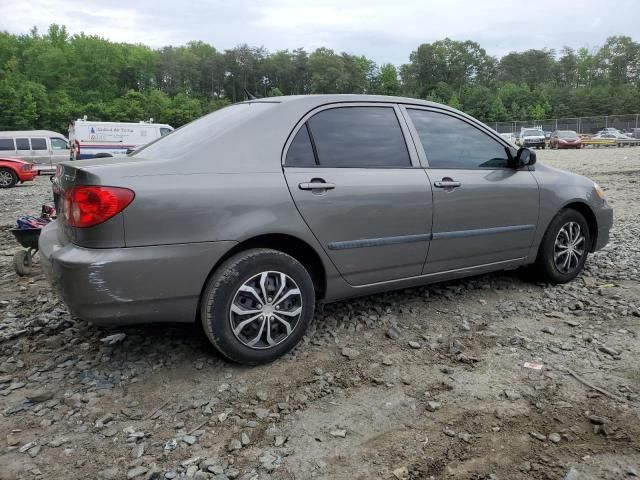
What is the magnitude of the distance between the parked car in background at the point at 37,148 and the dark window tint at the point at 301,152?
21.2m

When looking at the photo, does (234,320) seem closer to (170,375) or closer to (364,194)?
(170,375)

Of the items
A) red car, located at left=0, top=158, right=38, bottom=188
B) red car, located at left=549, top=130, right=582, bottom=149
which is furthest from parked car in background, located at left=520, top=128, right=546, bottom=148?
red car, located at left=0, top=158, right=38, bottom=188

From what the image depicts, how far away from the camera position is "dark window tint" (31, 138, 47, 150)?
21859mm

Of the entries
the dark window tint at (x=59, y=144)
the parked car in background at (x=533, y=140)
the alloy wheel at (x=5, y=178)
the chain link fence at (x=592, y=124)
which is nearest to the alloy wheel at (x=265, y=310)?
the alloy wheel at (x=5, y=178)

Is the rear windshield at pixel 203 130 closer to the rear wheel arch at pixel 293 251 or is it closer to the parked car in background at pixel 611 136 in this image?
the rear wheel arch at pixel 293 251

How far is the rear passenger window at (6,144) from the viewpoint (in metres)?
21.5

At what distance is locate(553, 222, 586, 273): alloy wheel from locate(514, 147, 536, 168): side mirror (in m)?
0.76

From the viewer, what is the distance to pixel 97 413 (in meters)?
2.67

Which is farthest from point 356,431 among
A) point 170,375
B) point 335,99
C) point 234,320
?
point 335,99

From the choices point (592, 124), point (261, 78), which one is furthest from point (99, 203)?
point (261, 78)

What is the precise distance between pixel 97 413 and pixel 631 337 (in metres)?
3.38

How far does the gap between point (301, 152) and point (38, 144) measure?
882 inches

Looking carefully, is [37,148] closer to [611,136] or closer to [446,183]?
[446,183]

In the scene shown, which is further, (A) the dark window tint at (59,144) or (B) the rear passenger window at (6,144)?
(A) the dark window tint at (59,144)
